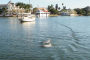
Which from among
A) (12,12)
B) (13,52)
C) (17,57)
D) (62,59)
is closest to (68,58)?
(62,59)

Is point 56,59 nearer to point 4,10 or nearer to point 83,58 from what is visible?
point 83,58

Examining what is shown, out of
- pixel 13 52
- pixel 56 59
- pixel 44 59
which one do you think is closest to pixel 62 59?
pixel 56 59

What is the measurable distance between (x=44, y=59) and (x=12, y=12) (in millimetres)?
158286

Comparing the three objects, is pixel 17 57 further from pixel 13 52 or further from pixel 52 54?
pixel 52 54

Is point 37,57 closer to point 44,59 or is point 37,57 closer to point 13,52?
point 44,59

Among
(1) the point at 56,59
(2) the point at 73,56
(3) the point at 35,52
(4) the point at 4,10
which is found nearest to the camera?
(1) the point at 56,59

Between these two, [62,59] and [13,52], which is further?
[13,52]

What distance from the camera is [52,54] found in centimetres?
1689

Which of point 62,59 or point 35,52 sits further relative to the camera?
point 35,52

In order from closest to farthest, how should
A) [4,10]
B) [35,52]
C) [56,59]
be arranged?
[56,59]
[35,52]
[4,10]

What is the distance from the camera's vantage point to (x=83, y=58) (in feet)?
51.3

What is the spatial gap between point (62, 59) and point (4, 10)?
16064 centimetres

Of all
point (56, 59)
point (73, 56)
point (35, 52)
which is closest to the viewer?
point (56, 59)

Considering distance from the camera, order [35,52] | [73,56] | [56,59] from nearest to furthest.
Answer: [56,59] < [73,56] < [35,52]
